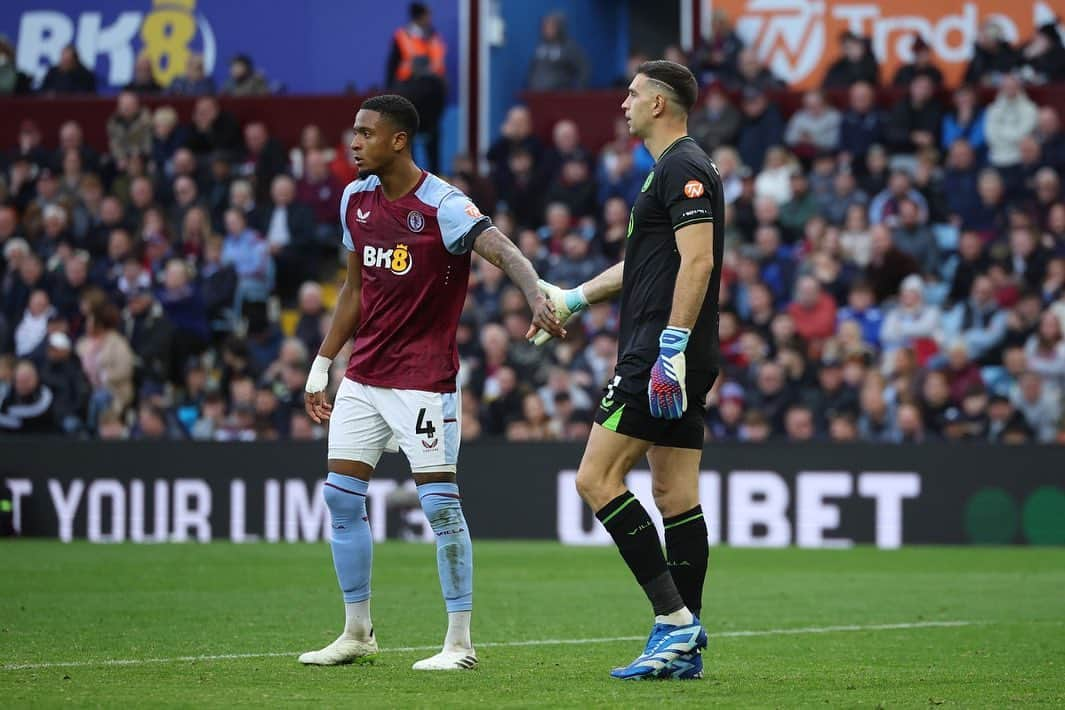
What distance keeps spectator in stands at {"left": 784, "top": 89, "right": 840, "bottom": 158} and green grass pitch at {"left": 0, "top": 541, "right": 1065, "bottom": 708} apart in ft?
21.2

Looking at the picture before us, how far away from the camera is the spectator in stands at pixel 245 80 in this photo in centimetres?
2523

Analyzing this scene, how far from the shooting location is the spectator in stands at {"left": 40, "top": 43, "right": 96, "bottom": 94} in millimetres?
26500

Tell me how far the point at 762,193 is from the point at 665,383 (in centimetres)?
1422

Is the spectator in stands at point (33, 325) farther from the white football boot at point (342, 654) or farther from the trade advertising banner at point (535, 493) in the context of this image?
the white football boot at point (342, 654)

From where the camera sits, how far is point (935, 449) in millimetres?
17438

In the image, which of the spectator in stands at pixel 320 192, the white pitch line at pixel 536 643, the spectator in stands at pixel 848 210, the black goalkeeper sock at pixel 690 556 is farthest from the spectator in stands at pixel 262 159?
the black goalkeeper sock at pixel 690 556

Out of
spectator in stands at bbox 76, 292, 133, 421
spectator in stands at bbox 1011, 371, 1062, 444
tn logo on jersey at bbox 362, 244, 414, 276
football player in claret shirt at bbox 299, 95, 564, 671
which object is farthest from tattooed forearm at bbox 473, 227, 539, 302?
spectator in stands at bbox 76, 292, 133, 421

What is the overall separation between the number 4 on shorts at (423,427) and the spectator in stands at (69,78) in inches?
767

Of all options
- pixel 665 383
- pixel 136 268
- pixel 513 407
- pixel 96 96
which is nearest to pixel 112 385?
pixel 136 268

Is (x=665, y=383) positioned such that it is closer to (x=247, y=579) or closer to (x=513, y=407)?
(x=247, y=579)

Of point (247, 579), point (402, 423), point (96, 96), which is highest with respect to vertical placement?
point (96, 96)

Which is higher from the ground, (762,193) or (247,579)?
(762,193)

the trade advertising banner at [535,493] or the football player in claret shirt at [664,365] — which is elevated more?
the football player in claret shirt at [664,365]

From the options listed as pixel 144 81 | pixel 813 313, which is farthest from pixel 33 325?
pixel 813 313
